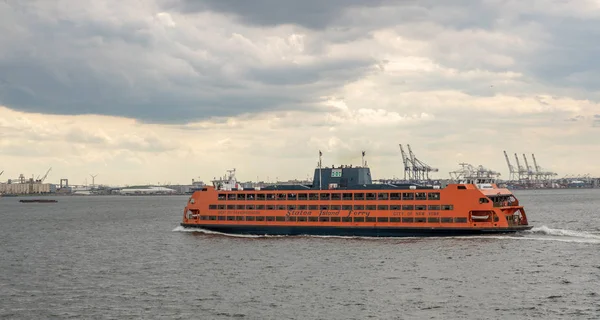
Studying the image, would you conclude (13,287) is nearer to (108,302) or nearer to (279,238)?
(108,302)

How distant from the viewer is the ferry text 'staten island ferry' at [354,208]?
241ft

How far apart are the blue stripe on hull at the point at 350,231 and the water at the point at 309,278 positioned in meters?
1.24

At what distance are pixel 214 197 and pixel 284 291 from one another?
129 feet

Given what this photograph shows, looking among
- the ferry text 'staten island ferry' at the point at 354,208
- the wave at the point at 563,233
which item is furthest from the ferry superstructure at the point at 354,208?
the wave at the point at 563,233

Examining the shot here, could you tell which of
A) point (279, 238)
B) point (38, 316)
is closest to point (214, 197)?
point (279, 238)

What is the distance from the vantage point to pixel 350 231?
77625mm

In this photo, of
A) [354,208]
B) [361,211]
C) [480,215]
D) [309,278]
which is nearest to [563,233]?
[480,215]

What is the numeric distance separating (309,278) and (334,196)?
91.3 feet

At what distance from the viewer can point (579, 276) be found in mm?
Result: 52031

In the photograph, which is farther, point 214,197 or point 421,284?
point 214,197

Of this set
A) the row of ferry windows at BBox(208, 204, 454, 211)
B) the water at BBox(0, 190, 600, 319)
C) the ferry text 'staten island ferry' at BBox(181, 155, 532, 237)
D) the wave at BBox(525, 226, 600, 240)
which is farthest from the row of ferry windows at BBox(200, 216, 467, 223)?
the wave at BBox(525, 226, 600, 240)

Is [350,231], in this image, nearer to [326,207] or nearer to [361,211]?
[361,211]

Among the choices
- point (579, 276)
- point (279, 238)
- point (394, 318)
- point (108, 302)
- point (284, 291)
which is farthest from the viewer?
point (279, 238)

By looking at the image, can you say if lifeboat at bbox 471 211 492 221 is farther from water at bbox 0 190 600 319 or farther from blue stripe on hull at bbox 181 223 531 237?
water at bbox 0 190 600 319
